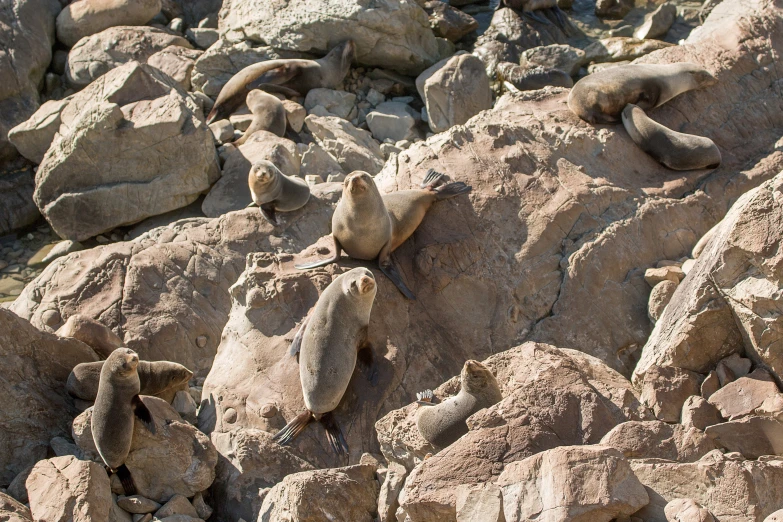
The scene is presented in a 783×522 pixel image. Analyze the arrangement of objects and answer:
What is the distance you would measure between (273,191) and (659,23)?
7.97 metres

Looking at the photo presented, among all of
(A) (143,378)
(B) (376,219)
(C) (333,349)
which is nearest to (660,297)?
(B) (376,219)

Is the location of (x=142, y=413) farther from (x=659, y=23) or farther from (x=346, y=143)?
(x=659, y=23)

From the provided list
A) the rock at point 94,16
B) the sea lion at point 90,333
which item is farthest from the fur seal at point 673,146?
the rock at point 94,16

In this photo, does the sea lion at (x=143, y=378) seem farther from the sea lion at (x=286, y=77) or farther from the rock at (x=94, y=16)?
the rock at (x=94, y=16)

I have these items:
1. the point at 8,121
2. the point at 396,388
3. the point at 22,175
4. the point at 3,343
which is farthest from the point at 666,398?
the point at 8,121

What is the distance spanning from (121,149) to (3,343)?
15.5ft

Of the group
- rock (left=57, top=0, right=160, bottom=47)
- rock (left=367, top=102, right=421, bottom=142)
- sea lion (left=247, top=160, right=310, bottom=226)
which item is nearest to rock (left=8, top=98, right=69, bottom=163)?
rock (left=57, top=0, right=160, bottom=47)

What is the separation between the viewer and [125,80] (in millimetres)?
10594

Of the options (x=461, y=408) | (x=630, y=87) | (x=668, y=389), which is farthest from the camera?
(x=630, y=87)

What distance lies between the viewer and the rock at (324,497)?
14.2ft

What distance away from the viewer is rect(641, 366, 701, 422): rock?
4.66 meters

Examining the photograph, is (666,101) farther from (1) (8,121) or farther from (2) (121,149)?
(1) (8,121)

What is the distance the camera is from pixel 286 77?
41.4 feet

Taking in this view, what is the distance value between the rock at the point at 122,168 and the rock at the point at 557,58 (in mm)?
5348
